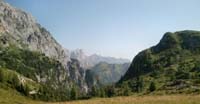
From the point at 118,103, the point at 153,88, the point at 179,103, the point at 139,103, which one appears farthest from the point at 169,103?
the point at 153,88

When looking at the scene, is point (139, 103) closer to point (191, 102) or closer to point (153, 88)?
point (191, 102)

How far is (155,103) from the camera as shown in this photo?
107ft

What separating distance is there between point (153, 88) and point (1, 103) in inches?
5848

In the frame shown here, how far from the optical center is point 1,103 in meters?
39.3

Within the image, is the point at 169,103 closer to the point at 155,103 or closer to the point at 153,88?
the point at 155,103

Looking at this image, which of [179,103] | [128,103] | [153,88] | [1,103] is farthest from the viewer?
[153,88]

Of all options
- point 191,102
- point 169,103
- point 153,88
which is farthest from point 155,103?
point 153,88

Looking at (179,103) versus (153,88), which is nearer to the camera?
(179,103)

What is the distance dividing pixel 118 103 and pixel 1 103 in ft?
48.6

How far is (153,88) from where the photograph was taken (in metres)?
181

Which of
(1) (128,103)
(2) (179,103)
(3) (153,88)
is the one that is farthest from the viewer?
(3) (153,88)

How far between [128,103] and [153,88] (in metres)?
150

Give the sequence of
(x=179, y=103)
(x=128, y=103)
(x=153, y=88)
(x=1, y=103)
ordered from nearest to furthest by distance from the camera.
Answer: (x=179, y=103) < (x=128, y=103) < (x=1, y=103) < (x=153, y=88)

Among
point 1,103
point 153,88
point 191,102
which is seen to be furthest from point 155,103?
point 153,88
